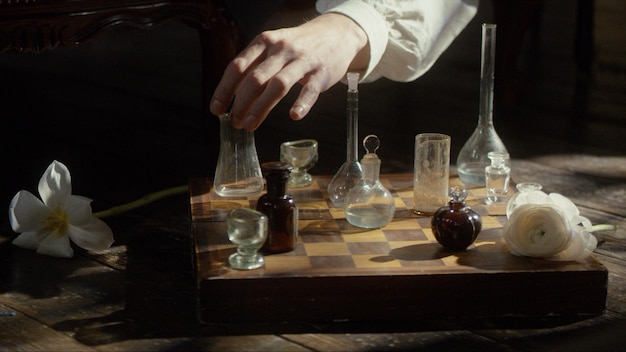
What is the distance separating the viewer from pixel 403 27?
1.87 m

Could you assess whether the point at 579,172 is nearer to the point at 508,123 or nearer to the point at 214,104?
the point at 508,123

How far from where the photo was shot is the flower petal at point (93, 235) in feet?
5.03

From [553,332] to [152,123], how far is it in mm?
1328

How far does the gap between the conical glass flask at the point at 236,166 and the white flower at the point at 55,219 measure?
190 millimetres

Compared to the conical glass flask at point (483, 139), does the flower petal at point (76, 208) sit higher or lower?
lower

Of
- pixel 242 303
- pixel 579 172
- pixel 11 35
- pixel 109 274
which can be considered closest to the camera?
pixel 242 303

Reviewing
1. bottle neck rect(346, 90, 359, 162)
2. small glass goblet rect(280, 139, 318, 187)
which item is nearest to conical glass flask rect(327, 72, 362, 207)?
bottle neck rect(346, 90, 359, 162)

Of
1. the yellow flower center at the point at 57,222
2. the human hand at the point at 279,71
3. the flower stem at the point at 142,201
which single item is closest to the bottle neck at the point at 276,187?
the human hand at the point at 279,71

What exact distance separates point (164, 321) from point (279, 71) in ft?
1.32

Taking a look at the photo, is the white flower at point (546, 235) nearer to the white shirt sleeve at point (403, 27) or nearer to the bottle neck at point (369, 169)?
the bottle neck at point (369, 169)

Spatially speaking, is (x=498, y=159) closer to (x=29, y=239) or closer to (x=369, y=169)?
(x=369, y=169)

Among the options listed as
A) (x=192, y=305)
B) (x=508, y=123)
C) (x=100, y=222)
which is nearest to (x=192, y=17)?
(x=100, y=222)

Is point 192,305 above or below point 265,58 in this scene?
below

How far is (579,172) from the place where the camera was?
2027 mm
